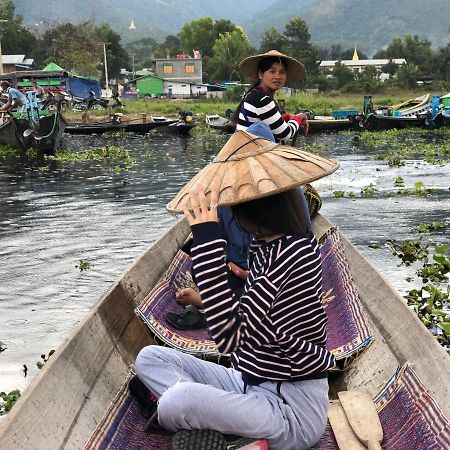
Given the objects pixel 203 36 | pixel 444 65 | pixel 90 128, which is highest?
pixel 203 36

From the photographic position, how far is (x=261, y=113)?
14.6ft

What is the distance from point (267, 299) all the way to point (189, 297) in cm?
213

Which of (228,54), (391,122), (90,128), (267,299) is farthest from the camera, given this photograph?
(228,54)

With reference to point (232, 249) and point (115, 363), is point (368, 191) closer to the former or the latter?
point (232, 249)

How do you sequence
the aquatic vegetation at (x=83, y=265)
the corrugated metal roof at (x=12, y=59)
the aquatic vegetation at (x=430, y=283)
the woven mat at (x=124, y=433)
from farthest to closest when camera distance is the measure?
the corrugated metal roof at (x=12, y=59)
the aquatic vegetation at (x=83, y=265)
the aquatic vegetation at (x=430, y=283)
the woven mat at (x=124, y=433)

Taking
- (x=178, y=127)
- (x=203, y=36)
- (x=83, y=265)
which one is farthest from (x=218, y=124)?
(x=203, y=36)

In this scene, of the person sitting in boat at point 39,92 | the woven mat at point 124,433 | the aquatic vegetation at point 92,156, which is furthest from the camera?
the person sitting in boat at point 39,92

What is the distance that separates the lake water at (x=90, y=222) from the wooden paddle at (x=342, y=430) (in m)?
2.78

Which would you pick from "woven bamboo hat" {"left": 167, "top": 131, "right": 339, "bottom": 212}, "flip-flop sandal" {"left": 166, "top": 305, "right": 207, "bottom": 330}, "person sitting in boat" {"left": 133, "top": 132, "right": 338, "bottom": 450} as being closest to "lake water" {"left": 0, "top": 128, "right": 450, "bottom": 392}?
"flip-flop sandal" {"left": 166, "top": 305, "right": 207, "bottom": 330}

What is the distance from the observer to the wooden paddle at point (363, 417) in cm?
274

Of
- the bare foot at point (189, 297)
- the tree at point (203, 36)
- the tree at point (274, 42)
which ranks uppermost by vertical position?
the tree at point (203, 36)

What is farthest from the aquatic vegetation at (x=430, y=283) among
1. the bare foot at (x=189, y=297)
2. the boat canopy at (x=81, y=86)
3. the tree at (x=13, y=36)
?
the tree at (x=13, y=36)

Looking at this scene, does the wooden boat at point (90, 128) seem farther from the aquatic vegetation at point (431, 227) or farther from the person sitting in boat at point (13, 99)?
the aquatic vegetation at point (431, 227)

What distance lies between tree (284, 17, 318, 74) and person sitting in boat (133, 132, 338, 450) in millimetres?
59867
